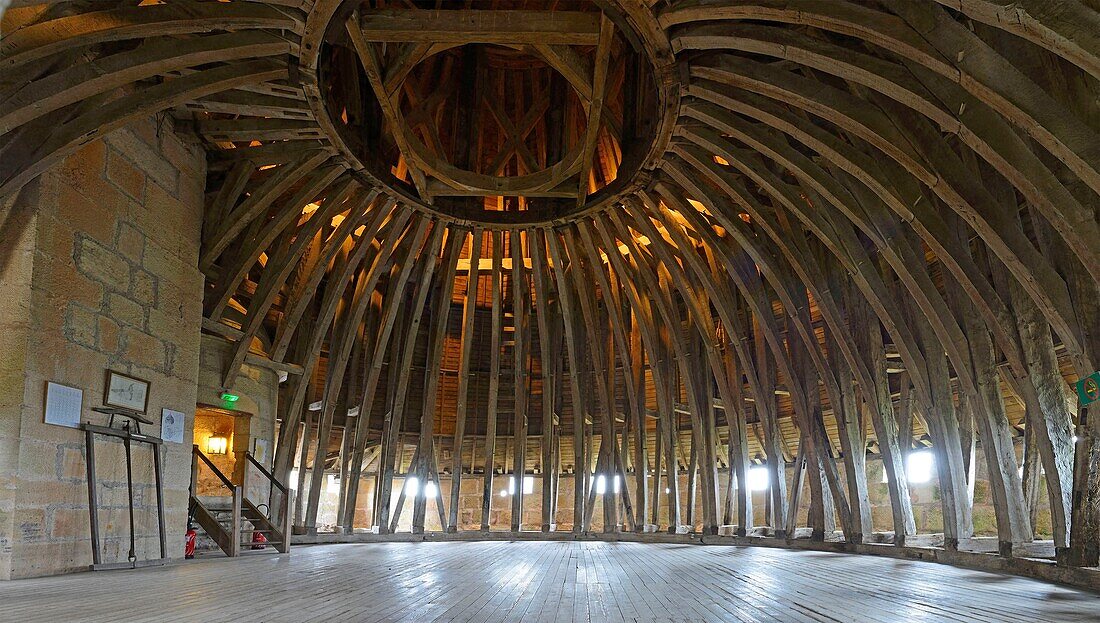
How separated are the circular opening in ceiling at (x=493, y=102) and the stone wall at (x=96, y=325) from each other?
98.5 inches

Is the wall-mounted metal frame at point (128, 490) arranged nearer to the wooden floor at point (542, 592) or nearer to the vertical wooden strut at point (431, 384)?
the wooden floor at point (542, 592)

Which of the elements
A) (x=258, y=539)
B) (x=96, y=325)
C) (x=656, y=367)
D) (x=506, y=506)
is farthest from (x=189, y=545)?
(x=506, y=506)

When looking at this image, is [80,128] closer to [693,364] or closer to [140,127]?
[140,127]

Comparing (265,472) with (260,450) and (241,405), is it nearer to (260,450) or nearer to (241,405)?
(241,405)

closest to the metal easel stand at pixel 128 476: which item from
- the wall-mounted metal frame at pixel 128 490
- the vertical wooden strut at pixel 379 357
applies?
the wall-mounted metal frame at pixel 128 490

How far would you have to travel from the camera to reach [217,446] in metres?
14.1

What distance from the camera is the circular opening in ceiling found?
884 cm

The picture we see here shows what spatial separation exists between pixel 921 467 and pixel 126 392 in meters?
15.2

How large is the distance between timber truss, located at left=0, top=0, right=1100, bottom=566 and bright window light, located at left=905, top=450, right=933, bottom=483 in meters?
1.46

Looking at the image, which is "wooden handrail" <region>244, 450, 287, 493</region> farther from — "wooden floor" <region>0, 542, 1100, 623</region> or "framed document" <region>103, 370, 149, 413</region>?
"framed document" <region>103, 370, 149, 413</region>

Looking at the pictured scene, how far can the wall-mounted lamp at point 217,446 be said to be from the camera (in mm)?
14117

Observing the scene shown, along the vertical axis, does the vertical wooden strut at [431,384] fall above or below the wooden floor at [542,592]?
above

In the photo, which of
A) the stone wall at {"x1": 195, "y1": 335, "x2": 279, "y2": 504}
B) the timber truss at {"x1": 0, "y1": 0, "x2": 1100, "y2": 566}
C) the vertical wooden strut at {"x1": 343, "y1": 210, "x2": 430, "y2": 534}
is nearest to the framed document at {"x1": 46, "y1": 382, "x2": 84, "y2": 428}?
the timber truss at {"x1": 0, "y1": 0, "x2": 1100, "y2": 566}

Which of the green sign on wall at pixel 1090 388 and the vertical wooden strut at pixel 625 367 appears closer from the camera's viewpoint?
the green sign on wall at pixel 1090 388
